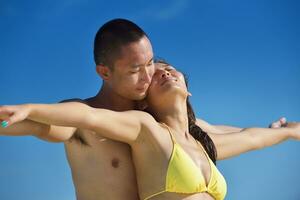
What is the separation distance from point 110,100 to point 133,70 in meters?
0.42

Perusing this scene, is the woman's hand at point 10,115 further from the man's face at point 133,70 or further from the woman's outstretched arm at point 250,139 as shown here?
the woman's outstretched arm at point 250,139

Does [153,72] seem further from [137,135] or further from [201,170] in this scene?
[201,170]

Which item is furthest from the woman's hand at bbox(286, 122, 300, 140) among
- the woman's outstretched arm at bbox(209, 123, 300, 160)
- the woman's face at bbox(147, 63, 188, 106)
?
the woman's face at bbox(147, 63, 188, 106)

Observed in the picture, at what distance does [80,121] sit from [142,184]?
125 cm

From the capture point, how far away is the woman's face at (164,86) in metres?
5.11

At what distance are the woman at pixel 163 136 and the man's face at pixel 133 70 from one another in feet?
1.02

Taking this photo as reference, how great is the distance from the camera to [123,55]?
4777mm

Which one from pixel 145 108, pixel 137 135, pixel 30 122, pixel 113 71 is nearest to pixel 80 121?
pixel 30 122

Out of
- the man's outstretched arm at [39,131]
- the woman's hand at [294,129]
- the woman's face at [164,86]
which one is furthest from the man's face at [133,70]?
the woman's hand at [294,129]

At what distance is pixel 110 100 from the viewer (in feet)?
16.2

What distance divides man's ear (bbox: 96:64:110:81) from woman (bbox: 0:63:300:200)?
0.52 m

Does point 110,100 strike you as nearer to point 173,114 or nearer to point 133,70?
point 133,70

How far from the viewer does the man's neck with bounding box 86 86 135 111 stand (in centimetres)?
488

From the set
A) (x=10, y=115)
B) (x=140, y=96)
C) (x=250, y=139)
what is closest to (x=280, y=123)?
(x=250, y=139)
